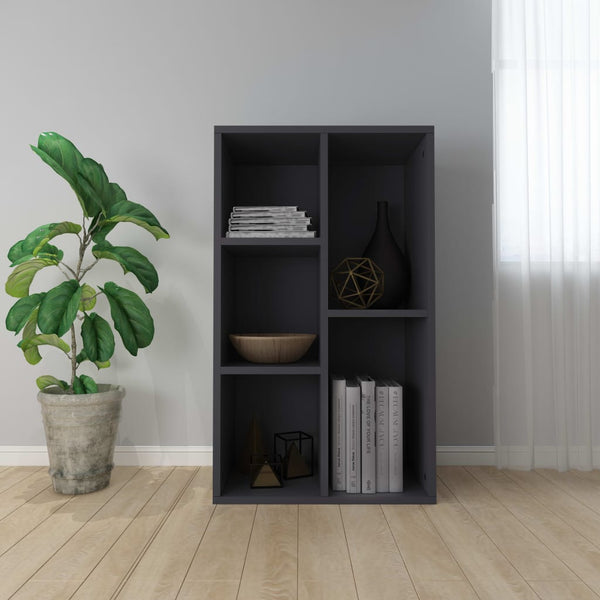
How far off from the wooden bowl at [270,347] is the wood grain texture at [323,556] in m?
0.52

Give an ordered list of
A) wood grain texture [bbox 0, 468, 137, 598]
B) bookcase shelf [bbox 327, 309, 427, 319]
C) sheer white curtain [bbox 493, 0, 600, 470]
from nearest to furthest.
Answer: wood grain texture [bbox 0, 468, 137, 598] → bookcase shelf [bbox 327, 309, 427, 319] → sheer white curtain [bbox 493, 0, 600, 470]

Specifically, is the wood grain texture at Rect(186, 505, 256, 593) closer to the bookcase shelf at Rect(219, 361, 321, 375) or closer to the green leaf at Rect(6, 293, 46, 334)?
the bookcase shelf at Rect(219, 361, 321, 375)

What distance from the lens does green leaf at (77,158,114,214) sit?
6.40 feet

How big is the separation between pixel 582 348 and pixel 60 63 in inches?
98.0

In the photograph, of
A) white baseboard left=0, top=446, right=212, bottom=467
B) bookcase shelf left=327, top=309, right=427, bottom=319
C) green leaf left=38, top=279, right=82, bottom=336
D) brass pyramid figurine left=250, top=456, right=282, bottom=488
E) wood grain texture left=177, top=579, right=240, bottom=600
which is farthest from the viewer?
white baseboard left=0, top=446, right=212, bottom=467

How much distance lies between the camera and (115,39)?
7.88 feet

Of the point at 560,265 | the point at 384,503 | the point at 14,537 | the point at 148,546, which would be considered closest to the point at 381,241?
the point at 560,265

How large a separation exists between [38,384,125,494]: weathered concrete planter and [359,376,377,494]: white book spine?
3.01ft

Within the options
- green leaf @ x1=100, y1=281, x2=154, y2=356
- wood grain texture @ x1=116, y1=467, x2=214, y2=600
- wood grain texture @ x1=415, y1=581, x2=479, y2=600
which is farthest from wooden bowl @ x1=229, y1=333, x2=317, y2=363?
wood grain texture @ x1=415, y1=581, x2=479, y2=600

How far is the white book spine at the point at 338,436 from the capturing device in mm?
1993

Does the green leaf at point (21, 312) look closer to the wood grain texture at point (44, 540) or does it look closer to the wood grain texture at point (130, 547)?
the wood grain texture at point (44, 540)

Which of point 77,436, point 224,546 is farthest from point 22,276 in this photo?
point 224,546

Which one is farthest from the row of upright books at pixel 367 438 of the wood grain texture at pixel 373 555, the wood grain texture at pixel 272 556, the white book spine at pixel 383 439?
the wood grain texture at pixel 272 556

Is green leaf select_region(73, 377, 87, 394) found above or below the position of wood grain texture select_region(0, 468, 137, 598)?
above
